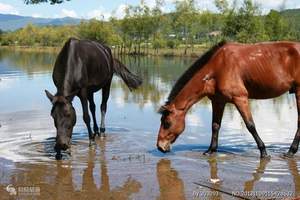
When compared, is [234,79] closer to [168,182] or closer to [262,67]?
[262,67]

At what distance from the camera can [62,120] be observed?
26.1 feet

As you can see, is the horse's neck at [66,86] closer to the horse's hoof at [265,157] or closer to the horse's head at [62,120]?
the horse's head at [62,120]

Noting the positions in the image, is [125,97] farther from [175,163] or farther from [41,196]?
[41,196]

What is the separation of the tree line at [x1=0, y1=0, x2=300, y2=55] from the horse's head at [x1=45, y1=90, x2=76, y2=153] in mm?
45169

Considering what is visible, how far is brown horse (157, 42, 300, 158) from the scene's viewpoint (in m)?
8.35

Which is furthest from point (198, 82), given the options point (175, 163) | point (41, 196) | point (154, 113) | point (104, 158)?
point (154, 113)

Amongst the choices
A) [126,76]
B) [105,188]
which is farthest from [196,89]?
[126,76]

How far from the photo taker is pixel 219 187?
21.1 ft

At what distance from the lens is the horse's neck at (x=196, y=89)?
8.45 meters

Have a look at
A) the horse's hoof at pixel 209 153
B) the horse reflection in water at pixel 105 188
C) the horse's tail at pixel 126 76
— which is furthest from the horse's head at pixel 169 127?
the horse's tail at pixel 126 76

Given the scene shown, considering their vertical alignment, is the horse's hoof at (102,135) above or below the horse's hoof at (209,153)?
below

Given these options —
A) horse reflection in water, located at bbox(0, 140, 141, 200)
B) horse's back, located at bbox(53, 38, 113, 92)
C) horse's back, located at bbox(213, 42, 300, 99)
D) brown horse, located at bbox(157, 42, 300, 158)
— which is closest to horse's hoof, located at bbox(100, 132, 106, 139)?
horse's back, located at bbox(53, 38, 113, 92)

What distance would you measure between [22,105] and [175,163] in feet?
31.6

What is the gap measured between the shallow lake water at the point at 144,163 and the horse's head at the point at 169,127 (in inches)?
10.6
